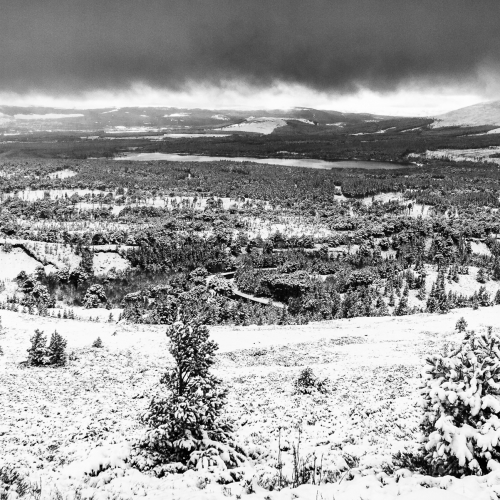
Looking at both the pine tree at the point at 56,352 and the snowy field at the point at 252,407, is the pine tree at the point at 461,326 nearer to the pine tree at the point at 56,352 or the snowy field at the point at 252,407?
the snowy field at the point at 252,407

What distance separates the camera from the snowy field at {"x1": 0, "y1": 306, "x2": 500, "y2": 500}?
1585 centimetres

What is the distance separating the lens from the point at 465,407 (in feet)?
45.7

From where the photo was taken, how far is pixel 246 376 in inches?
1654

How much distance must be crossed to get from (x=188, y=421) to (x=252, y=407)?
45.1 ft

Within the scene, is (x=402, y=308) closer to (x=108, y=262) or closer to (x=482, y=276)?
(x=482, y=276)

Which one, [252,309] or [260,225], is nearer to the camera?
[252,309]

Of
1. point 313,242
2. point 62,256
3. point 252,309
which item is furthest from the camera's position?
point 313,242

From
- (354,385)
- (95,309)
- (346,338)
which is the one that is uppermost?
(354,385)

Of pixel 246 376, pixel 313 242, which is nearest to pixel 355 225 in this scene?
pixel 313 242

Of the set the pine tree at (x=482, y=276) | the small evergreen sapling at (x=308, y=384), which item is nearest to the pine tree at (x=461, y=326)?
the small evergreen sapling at (x=308, y=384)

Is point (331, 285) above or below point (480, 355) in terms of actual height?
below

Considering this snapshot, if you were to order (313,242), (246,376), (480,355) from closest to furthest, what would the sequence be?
(480,355), (246,376), (313,242)

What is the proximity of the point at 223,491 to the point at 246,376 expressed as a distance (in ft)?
87.8

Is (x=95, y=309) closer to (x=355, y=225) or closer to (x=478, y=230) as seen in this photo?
(x=355, y=225)
